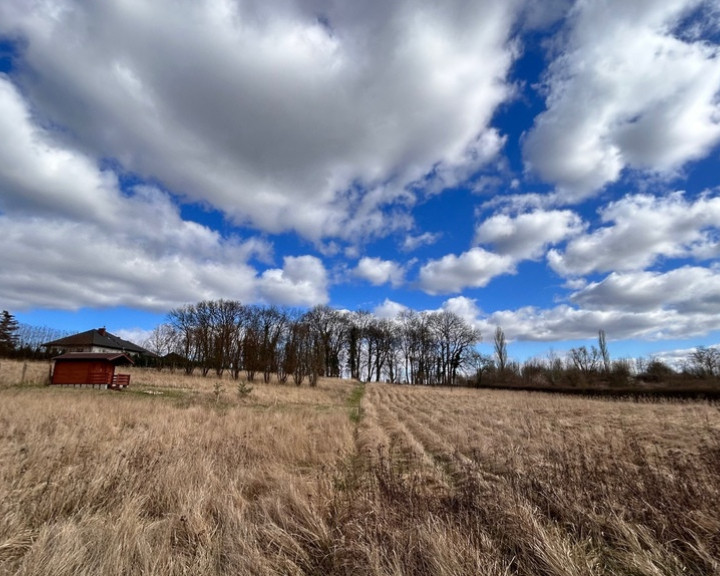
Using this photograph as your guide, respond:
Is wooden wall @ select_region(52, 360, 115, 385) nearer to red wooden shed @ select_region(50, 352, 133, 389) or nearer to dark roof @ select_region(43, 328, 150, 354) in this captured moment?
red wooden shed @ select_region(50, 352, 133, 389)

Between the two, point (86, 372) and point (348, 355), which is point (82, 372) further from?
point (348, 355)

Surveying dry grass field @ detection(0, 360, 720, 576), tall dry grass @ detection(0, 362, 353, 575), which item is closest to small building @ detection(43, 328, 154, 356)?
tall dry grass @ detection(0, 362, 353, 575)

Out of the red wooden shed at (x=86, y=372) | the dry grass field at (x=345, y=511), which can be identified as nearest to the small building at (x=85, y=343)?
the red wooden shed at (x=86, y=372)

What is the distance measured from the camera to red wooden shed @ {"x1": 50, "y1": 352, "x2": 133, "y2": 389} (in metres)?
28.5

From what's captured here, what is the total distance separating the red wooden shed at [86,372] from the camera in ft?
93.4

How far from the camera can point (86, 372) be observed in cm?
2872

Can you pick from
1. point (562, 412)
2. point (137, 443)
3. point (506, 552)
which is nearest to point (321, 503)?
point (506, 552)

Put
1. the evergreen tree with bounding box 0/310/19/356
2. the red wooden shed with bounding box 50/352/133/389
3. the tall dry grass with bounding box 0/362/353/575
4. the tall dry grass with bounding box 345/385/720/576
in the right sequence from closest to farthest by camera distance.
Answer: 1. the tall dry grass with bounding box 345/385/720/576
2. the tall dry grass with bounding box 0/362/353/575
3. the red wooden shed with bounding box 50/352/133/389
4. the evergreen tree with bounding box 0/310/19/356

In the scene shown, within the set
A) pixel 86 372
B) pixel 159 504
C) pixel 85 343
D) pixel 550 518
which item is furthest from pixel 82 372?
pixel 85 343

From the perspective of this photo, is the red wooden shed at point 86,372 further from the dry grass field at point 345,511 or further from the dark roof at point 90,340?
the dark roof at point 90,340

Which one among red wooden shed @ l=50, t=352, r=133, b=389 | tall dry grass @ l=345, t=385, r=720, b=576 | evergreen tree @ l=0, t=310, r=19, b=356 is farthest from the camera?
evergreen tree @ l=0, t=310, r=19, b=356

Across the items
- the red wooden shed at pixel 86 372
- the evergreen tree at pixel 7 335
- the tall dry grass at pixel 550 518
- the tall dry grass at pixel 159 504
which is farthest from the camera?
the evergreen tree at pixel 7 335

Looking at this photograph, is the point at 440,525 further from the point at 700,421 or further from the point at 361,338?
the point at 361,338

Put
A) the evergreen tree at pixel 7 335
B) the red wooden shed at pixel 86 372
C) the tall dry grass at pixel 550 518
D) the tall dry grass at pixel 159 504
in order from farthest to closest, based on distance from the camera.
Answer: the evergreen tree at pixel 7 335, the red wooden shed at pixel 86 372, the tall dry grass at pixel 159 504, the tall dry grass at pixel 550 518
